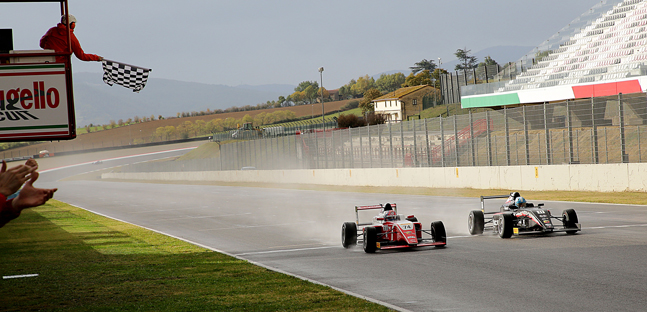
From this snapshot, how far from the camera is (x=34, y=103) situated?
7.77m

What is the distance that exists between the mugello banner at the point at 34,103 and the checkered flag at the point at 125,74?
5.93ft

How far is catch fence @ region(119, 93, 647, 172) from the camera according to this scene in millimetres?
20078

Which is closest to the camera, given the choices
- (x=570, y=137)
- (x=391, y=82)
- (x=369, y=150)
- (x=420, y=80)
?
(x=570, y=137)

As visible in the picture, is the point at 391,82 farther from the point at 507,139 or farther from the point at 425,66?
the point at 507,139

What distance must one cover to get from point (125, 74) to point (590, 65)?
40.8 metres

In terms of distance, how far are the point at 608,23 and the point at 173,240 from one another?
45875 millimetres

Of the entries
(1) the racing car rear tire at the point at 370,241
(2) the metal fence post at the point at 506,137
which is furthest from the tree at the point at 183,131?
(1) the racing car rear tire at the point at 370,241

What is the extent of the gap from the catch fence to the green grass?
576 inches

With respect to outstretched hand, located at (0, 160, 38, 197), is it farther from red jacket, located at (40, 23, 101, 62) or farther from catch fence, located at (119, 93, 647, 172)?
catch fence, located at (119, 93, 647, 172)

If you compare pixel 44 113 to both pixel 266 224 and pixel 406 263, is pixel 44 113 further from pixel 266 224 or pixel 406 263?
pixel 266 224

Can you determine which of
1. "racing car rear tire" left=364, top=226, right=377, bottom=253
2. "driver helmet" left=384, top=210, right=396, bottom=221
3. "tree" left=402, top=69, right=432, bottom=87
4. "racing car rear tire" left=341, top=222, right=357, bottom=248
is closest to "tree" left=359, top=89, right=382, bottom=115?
"tree" left=402, top=69, right=432, bottom=87

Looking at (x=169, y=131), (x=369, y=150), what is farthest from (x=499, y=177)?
(x=169, y=131)

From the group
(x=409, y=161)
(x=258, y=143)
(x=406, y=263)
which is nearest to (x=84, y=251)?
(x=406, y=263)

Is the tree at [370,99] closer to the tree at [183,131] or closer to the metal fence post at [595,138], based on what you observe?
the tree at [183,131]
